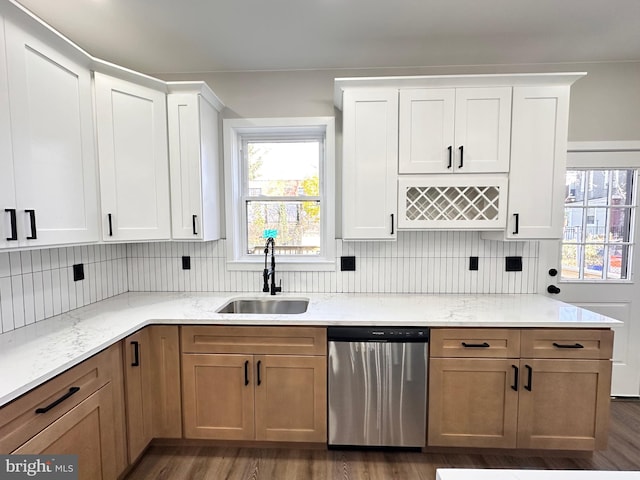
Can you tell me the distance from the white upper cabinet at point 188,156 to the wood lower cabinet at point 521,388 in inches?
68.2

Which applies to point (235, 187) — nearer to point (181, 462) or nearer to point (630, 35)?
point (181, 462)

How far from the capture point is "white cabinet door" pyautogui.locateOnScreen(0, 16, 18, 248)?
4.14 ft

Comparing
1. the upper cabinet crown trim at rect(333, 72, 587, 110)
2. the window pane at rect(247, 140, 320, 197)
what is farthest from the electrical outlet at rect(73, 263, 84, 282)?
the upper cabinet crown trim at rect(333, 72, 587, 110)

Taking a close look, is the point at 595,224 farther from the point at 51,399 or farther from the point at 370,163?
the point at 51,399

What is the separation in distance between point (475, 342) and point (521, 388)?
1.23 ft

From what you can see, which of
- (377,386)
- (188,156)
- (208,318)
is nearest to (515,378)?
(377,386)

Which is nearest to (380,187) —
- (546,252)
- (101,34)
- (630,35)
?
(546,252)

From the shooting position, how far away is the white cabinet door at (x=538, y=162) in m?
1.97

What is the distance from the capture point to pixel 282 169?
99.8 inches

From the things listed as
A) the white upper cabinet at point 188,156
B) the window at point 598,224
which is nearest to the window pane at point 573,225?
the window at point 598,224

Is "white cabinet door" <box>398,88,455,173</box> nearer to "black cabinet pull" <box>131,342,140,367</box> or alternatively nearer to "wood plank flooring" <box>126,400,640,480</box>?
"wood plank flooring" <box>126,400,640,480</box>

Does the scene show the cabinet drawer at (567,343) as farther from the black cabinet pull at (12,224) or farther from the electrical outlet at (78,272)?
the electrical outlet at (78,272)

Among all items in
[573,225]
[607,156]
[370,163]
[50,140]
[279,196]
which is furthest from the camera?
[279,196]

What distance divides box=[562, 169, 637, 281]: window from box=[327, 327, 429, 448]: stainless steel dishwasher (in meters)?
1.60
